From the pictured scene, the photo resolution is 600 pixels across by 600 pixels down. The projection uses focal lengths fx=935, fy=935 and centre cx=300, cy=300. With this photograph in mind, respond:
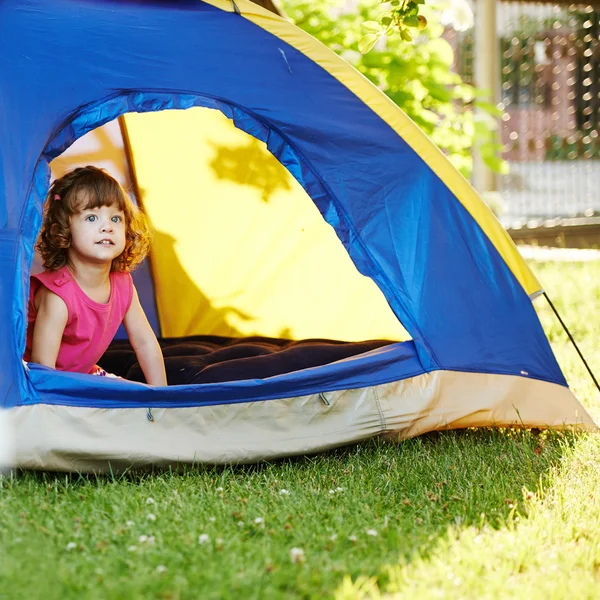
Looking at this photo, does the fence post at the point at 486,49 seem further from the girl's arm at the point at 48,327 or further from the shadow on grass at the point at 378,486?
the girl's arm at the point at 48,327

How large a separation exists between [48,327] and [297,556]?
109 centimetres

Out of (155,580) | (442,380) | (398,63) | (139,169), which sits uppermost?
(398,63)

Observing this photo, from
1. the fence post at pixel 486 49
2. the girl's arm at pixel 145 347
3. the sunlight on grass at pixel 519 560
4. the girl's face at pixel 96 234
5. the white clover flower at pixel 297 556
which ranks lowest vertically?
the sunlight on grass at pixel 519 560

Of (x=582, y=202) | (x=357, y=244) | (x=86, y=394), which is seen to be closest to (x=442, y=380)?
(x=357, y=244)

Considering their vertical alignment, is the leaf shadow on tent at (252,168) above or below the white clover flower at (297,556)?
above

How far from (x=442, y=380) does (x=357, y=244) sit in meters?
0.44

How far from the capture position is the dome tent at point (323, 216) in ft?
7.25

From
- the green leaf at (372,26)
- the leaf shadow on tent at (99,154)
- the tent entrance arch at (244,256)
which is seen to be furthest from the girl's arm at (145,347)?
the green leaf at (372,26)

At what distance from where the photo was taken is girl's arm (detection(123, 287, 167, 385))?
9.20 ft

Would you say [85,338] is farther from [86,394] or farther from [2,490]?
[2,490]

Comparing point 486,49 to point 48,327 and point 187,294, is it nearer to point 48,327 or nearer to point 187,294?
point 187,294

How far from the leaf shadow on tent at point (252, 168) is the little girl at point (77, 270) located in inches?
30.8

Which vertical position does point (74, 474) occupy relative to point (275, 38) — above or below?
below

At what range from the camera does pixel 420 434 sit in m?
2.59
